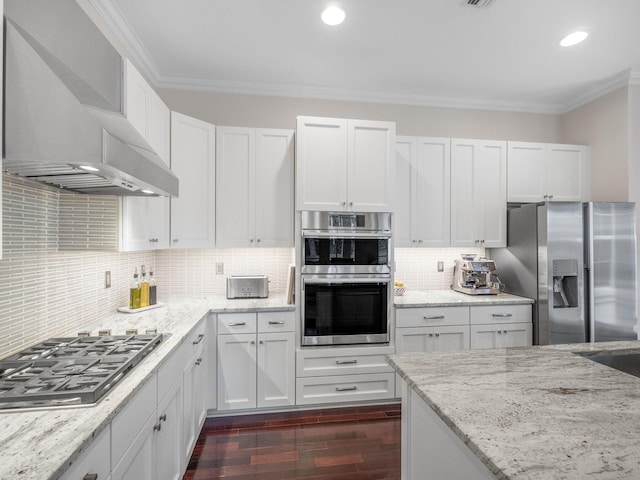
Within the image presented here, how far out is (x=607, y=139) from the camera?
132 inches

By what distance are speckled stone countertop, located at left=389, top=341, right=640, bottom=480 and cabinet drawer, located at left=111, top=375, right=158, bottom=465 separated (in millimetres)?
1029

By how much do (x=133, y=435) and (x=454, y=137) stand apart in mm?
3682

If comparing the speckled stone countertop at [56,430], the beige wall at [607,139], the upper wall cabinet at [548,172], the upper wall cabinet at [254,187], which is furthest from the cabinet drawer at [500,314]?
the speckled stone countertop at [56,430]

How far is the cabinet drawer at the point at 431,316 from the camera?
2.96 meters

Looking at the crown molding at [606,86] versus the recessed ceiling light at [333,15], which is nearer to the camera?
the recessed ceiling light at [333,15]

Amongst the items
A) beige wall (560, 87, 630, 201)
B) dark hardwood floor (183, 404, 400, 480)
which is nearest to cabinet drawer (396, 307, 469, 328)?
dark hardwood floor (183, 404, 400, 480)

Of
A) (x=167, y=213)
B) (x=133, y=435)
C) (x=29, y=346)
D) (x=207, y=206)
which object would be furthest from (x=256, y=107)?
(x=133, y=435)

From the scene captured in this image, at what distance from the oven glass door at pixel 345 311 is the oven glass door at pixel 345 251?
141 mm

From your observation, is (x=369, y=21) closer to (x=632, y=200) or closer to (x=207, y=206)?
(x=207, y=206)

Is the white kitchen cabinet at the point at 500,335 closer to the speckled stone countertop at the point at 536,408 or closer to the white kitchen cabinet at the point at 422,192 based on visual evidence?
the white kitchen cabinet at the point at 422,192

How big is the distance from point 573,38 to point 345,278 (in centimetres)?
251

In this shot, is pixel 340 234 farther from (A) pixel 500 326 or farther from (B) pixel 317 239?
(A) pixel 500 326

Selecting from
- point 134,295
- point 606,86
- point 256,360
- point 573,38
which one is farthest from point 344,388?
point 606,86

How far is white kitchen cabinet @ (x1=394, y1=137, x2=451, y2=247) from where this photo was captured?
3248mm
